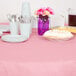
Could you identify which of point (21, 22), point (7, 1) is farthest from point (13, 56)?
point (7, 1)

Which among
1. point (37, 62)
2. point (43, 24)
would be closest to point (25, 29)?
point (43, 24)

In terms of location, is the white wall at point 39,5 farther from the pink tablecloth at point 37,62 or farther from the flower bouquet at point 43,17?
the pink tablecloth at point 37,62

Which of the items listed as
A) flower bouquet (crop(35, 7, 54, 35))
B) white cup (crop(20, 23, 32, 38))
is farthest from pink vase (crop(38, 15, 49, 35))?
white cup (crop(20, 23, 32, 38))

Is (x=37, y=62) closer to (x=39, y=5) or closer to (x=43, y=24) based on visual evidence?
(x=43, y=24)

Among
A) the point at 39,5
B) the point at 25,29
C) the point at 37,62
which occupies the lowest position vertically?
the point at 37,62

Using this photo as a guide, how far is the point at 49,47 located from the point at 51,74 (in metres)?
0.26

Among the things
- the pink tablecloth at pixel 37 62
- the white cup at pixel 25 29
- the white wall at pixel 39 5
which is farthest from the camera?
the white wall at pixel 39 5

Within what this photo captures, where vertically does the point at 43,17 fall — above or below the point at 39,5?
below

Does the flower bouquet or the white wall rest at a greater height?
the white wall

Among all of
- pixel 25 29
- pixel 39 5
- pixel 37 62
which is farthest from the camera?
pixel 39 5

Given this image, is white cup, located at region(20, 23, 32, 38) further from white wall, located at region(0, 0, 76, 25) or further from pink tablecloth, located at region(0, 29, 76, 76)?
white wall, located at region(0, 0, 76, 25)

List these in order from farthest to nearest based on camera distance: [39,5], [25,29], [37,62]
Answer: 1. [39,5]
2. [25,29]
3. [37,62]

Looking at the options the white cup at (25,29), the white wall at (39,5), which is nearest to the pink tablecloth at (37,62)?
the white cup at (25,29)

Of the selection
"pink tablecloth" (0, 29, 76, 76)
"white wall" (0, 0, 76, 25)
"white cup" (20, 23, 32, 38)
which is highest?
"white wall" (0, 0, 76, 25)
